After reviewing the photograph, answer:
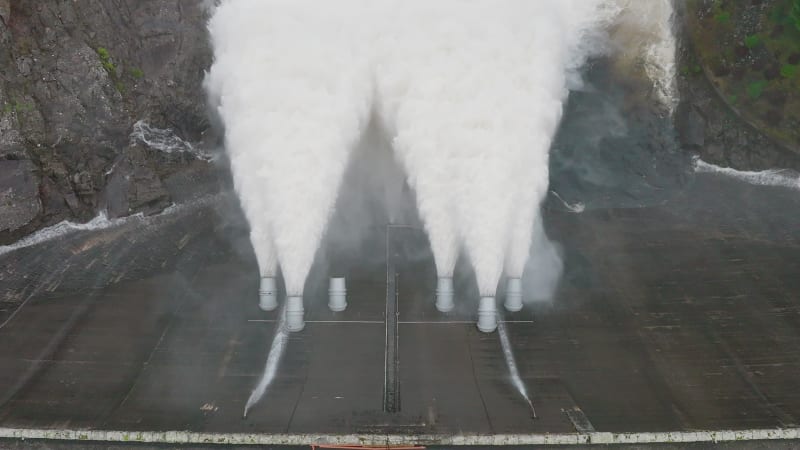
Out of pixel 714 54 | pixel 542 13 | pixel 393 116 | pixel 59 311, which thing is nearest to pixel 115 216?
pixel 59 311

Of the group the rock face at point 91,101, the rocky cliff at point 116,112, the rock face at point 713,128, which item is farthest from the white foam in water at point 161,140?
the rock face at point 713,128

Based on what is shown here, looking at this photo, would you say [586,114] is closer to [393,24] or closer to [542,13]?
[542,13]

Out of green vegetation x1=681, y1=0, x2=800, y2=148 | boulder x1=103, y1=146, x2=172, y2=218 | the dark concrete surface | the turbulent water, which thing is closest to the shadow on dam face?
the dark concrete surface

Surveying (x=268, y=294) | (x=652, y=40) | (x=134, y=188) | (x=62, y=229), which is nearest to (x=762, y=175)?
(x=652, y=40)

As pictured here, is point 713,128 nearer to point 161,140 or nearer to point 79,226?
point 161,140

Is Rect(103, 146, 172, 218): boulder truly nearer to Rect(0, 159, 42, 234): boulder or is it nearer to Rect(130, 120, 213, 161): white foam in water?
Rect(130, 120, 213, 161): white foam in water

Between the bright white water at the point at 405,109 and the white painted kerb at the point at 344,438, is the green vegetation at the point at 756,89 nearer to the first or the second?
the bright white water at the point at 405,109
